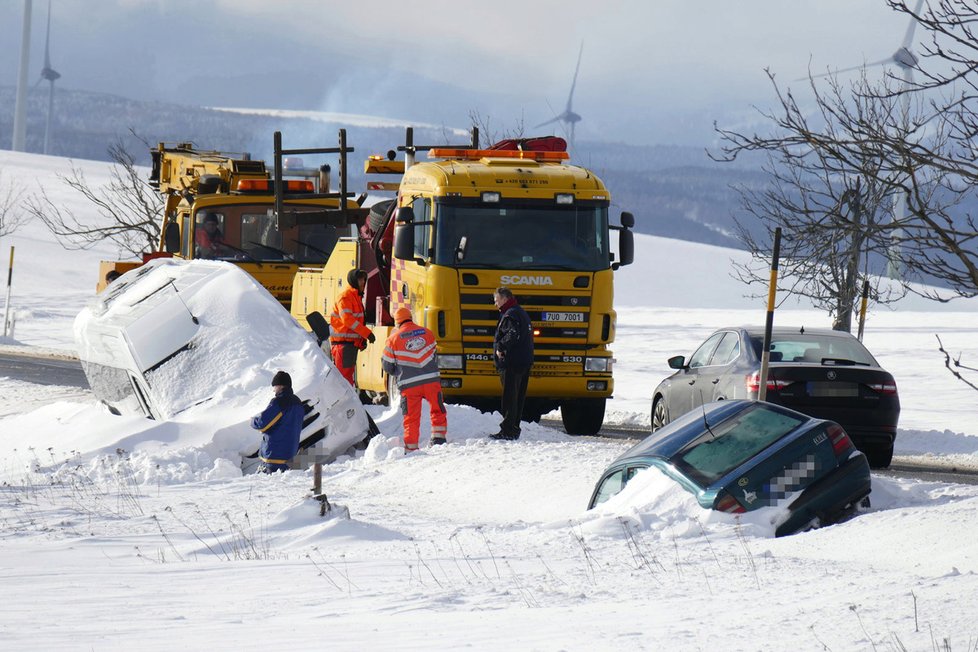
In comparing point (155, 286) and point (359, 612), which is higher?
point (155, 286)

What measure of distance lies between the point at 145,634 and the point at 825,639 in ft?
9.87

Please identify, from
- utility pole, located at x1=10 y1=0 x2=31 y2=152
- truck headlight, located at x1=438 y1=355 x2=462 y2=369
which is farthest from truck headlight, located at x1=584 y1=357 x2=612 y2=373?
utility pole, located at x1=10 y1=0 x2=31 y2=152

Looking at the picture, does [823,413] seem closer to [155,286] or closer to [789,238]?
[789,238]

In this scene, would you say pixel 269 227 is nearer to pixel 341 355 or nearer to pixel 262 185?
pixel 262 185

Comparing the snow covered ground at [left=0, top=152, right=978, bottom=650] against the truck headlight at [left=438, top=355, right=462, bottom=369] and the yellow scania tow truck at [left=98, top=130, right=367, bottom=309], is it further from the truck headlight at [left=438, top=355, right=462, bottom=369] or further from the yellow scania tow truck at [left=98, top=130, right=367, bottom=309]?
the yellow scania tow truck at [left=98, top=130, right=367, bottom=309]

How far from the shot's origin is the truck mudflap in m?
13.8

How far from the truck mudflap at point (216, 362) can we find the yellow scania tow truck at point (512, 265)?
1.79 m

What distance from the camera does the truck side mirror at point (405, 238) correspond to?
16.0 metres

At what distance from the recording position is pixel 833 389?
1413cm

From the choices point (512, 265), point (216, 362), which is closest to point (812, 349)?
point (512, 265)

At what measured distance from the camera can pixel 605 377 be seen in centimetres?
1675

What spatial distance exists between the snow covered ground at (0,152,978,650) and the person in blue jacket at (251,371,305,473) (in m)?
0.35

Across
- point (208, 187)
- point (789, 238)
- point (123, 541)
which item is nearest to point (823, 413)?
point (789, 238)

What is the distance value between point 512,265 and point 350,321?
243cm
